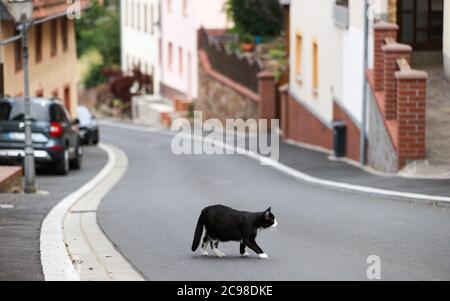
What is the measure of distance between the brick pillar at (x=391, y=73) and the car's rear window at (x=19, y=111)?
761 centimetres

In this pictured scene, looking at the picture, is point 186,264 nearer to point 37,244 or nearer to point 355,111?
point 37,244

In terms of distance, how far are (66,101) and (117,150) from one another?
6007 mm

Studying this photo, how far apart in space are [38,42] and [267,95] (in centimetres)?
906

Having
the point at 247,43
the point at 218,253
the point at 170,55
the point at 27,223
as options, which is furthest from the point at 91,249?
the point at 170,55

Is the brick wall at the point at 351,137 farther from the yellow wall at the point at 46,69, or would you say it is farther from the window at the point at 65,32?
the window at the point at 65,32

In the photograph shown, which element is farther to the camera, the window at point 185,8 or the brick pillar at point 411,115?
the window at point 185,8

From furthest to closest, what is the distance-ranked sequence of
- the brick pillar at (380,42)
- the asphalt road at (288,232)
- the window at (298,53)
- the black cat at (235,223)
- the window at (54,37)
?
the window at (54,37), the window at (298,53), the brick pillar at (380,42), the black cat at (235,223), the asphalt road at (288,232)

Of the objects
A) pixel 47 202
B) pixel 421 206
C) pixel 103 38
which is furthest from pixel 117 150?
pixel 103 38

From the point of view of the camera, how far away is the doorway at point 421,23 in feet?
88.1

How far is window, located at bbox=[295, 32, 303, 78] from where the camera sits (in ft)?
122

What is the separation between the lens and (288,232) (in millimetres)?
13406

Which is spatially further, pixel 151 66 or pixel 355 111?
pixel 151 66

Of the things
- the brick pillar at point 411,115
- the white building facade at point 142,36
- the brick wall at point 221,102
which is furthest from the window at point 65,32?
the brick pillar at point 411,115

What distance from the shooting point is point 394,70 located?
22547 millimetres
